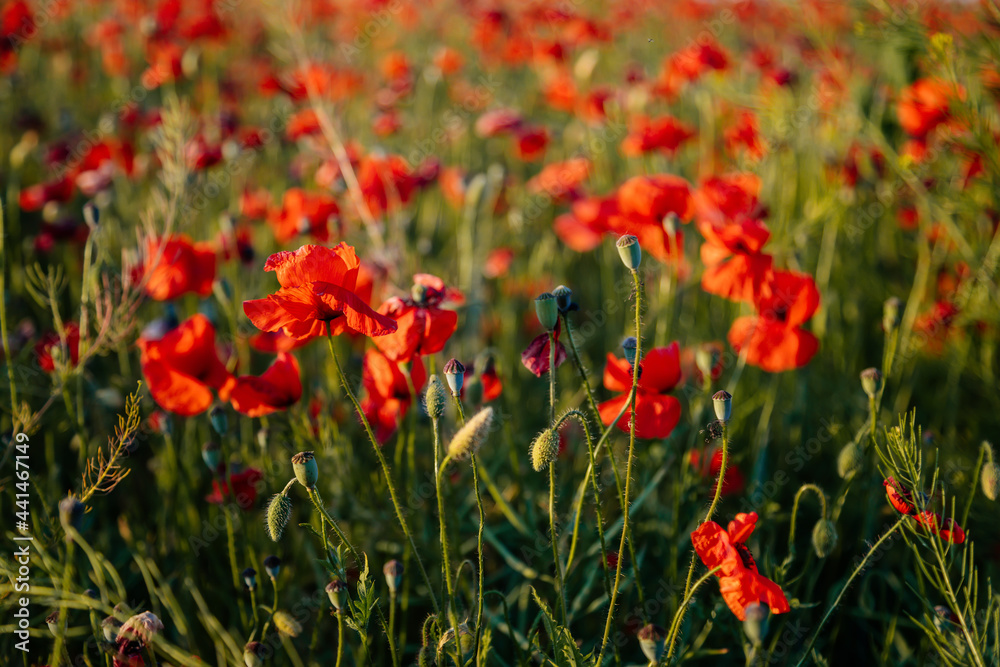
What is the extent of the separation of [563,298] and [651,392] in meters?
0.29

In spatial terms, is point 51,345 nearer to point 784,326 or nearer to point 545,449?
point 545,449

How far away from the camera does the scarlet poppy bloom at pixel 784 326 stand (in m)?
1.38

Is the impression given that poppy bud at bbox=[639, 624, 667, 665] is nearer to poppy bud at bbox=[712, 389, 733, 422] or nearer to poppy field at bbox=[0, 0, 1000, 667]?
poppy field at bbox=[0, 0, 1000, 667]

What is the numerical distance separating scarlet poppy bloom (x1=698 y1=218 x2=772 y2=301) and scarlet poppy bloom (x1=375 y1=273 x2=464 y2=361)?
1.80 feet

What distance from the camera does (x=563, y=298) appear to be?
1082 mm

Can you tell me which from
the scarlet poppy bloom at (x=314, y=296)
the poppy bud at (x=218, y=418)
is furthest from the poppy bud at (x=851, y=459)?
the poppy bud at (x=218, y=418)

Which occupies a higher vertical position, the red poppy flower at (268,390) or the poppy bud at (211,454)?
the red poppy flower at (268,390)

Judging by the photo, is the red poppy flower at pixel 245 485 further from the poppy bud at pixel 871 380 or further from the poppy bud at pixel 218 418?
the poppy bud at pixel 871 380

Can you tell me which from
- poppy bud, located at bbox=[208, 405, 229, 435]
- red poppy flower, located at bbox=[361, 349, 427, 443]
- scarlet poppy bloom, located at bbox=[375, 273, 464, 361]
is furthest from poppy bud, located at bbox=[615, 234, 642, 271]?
poppy bud, located at bbox=[208, 405, 229, 435]

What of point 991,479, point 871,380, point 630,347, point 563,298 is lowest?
A: point 991,479

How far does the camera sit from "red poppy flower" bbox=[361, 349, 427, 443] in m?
1.30

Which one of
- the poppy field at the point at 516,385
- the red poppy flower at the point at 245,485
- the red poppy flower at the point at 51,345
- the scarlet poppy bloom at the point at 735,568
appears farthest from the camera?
the red poppy flower at the point at 51,345

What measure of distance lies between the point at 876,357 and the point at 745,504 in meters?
1.15

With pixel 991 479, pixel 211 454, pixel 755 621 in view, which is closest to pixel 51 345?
pixel 211 454
